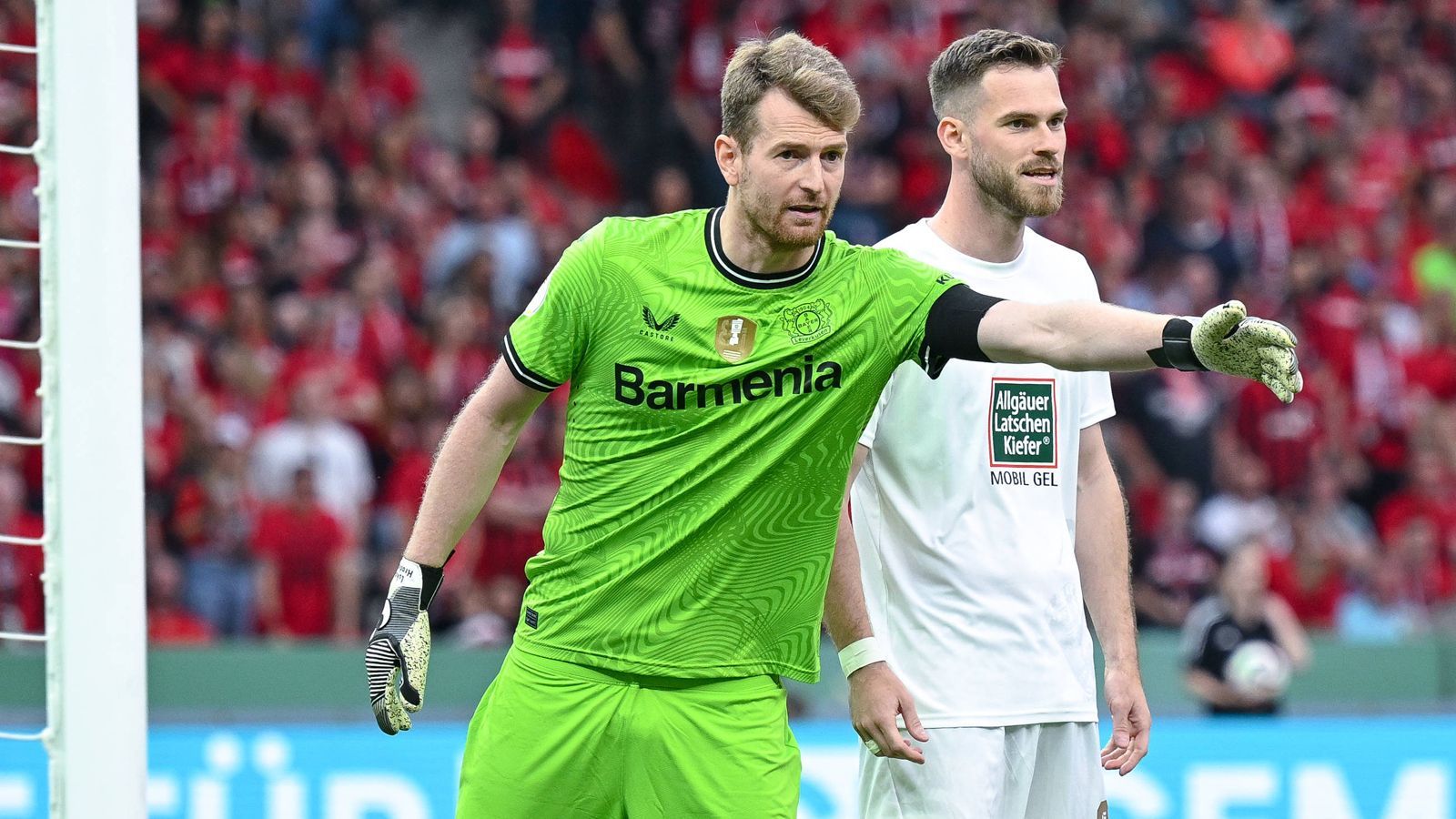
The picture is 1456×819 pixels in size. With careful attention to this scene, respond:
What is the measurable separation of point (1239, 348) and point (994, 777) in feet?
4.62

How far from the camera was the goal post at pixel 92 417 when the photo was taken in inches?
155

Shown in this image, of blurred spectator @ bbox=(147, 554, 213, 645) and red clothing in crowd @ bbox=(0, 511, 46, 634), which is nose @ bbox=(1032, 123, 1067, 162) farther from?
blurred spectator @ bbox=(147, 554, 213, 645)

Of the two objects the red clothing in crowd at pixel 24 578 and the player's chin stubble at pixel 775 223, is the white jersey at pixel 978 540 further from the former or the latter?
the red clothing in crowd at pixel 24 578

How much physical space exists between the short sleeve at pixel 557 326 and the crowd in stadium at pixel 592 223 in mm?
6377

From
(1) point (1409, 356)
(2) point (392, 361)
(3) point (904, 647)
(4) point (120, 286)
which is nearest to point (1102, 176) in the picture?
(1) point (1409, 356)

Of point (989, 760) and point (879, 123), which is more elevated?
point (879, 123)

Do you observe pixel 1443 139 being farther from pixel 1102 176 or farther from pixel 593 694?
pixel 593 694

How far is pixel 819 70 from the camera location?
3.96 metres

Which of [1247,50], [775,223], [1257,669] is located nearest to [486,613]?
[1257,669]

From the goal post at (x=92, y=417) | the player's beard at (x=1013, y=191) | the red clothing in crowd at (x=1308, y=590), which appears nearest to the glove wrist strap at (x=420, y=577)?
the goal post at (x=92, y=417)

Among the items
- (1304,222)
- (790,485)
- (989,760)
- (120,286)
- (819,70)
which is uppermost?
(1304,222)

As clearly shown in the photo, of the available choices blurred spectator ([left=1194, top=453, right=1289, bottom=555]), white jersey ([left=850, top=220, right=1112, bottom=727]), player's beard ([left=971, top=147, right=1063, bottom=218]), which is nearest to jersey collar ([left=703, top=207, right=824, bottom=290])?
white jersey ([left=850, top=220, right=1112, bottom=727])

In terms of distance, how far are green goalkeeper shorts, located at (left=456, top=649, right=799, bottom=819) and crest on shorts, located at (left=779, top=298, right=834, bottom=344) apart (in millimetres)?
727

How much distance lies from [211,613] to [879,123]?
5.90 metres
